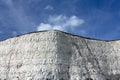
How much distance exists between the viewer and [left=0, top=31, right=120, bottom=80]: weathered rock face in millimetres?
44844

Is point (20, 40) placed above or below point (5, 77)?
above

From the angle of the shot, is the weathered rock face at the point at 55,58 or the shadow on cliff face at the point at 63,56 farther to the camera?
the weathered rock face at the point at 55,58

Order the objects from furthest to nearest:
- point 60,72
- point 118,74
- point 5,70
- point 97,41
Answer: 1. point 97,41
2. point 118,74
3. point 5,70
4. point 60,72

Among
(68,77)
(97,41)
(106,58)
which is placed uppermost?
(97,41)

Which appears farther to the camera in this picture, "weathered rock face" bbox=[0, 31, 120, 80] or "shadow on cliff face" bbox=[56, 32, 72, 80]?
"weathered rock face" bbox=[0, 31, 120, 80]

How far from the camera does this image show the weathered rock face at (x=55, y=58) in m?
44.8

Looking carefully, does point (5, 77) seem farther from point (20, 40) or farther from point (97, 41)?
point (97, 41)

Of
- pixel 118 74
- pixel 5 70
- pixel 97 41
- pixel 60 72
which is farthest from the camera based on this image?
pixel 97 41

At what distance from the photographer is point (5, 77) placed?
46.3 meters

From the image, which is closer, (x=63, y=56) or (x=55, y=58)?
(x=55, y=58)

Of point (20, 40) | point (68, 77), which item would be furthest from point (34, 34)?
point (68, 77)

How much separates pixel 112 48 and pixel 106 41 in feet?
7.38

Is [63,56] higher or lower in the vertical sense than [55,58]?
higher

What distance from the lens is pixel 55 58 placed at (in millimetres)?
46000
